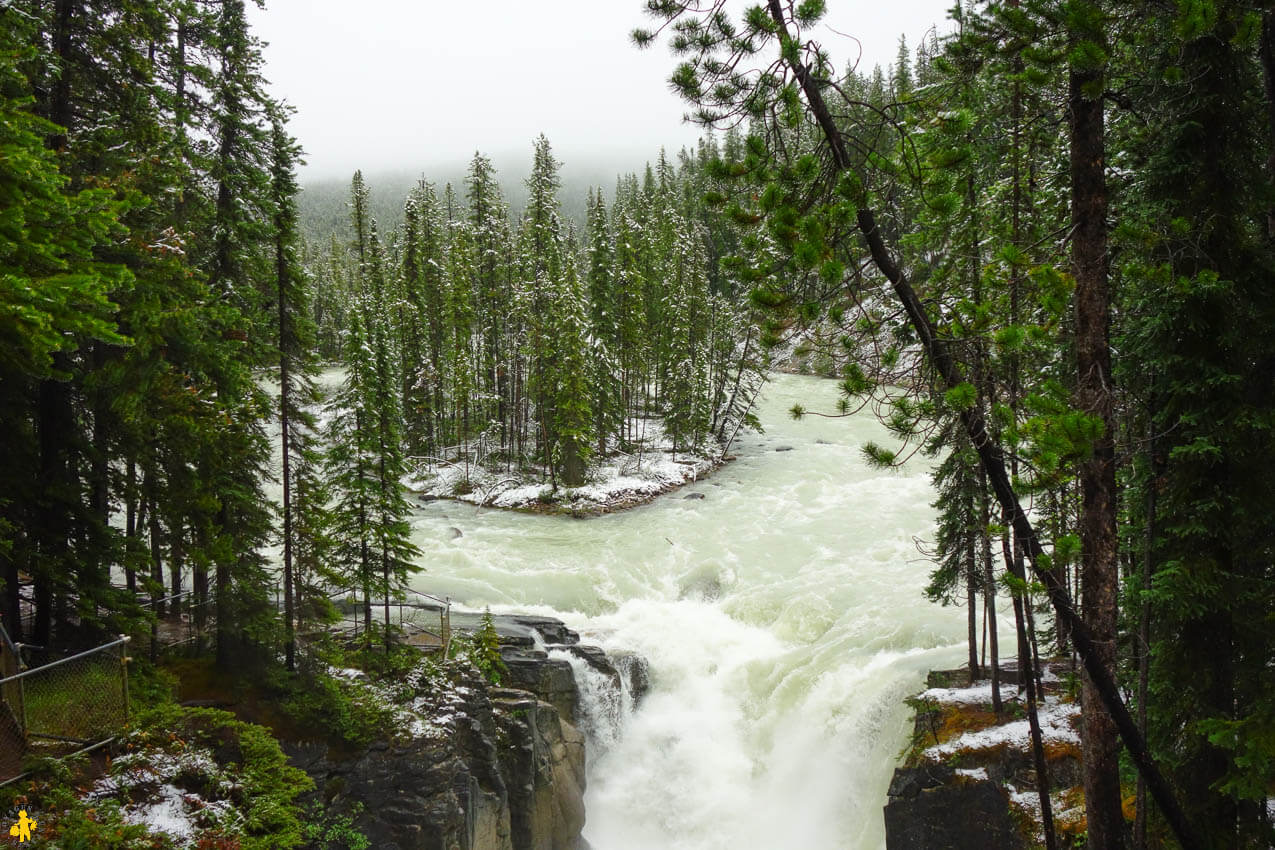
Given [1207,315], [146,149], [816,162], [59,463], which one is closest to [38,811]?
[59,463]

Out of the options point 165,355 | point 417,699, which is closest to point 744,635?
point 417,699

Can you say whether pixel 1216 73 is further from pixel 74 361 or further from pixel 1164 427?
pixel 74 361

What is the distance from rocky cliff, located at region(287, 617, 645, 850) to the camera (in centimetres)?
1370

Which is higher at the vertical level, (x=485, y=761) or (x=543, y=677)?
(x=543, y=677)

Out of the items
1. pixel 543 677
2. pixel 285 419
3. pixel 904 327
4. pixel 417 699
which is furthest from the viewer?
pixel 543 677

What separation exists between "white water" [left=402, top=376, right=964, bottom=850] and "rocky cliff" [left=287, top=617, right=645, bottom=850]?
149 centimetres

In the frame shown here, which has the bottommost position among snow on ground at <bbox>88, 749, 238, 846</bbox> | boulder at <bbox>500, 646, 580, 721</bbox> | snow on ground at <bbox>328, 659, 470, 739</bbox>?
Result: boulder at <bbox>500, 646, 580, 721</bbox>

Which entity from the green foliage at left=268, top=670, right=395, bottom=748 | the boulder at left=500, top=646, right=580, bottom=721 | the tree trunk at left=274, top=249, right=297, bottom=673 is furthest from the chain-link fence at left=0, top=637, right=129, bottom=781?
the boulder at left=500, top=646, right=580, bottom=721

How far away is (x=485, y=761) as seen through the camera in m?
15.6

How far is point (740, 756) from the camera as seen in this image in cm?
1941

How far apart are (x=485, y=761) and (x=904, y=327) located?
14.0 meters

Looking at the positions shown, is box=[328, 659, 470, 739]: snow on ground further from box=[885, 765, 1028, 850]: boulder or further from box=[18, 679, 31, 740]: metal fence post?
box=[885, 765, 1028, 850]: boulder

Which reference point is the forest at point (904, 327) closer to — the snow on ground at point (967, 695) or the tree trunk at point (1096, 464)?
the tree trunk at point (1096, 464)

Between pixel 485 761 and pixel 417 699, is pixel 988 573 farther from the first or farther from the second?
pixel 417 699
